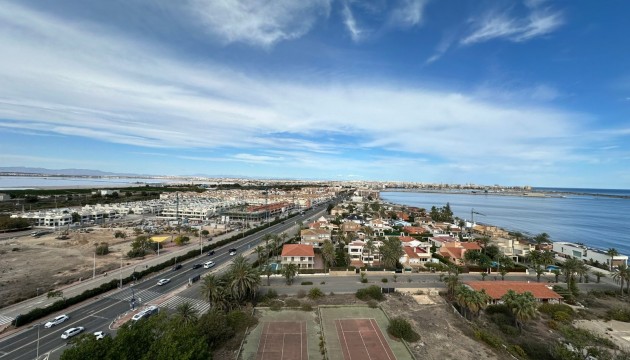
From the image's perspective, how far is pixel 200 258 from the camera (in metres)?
51.4

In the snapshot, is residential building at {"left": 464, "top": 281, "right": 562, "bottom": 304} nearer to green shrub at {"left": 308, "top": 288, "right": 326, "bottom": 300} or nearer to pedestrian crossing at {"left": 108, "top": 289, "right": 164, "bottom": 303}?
green shrub at {"left": 308, "top": 288, "right": 326, "bottom": 300}

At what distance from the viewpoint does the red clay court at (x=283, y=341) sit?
2345 centimetres

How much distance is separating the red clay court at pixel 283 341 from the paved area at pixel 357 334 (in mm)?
2089

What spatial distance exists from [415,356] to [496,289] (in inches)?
754

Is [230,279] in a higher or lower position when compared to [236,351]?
higher

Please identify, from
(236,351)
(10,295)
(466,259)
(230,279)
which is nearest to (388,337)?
(236,351)

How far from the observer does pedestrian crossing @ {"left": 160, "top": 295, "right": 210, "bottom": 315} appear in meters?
31.4

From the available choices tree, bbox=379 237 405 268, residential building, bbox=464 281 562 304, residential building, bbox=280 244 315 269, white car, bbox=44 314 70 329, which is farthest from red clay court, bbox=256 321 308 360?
residential building, bbox=464 281 562 304

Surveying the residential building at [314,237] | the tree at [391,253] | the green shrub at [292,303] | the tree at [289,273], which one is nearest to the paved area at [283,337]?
the green shrub at [292,303]

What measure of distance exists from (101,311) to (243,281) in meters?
14.4

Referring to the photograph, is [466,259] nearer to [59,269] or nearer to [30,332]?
[30,332]

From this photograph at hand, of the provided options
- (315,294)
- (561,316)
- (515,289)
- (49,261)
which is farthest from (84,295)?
(561,316)

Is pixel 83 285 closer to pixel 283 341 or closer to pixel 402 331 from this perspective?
pixel 283 341

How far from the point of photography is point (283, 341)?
83.7 ft
